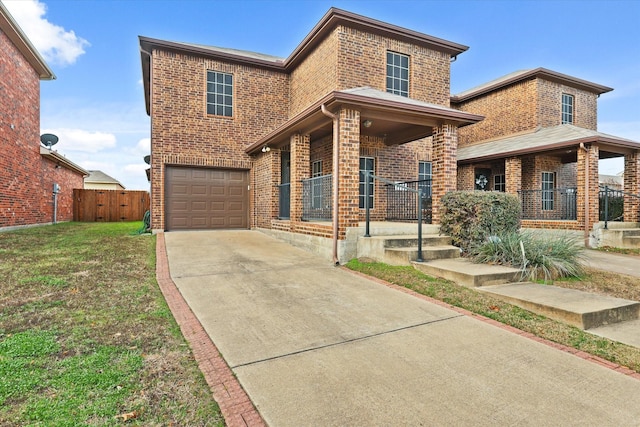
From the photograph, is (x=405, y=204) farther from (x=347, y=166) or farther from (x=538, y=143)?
(x=538, y=143)

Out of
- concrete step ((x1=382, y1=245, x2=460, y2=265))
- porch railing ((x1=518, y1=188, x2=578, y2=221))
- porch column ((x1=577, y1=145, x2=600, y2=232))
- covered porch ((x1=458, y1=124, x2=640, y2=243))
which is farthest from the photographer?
porch railing ((x1=518, y1=188, x2=578, y2=221))

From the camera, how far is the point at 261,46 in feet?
46.5

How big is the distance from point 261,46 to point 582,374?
590 inches

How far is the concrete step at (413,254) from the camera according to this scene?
6012 millimetres

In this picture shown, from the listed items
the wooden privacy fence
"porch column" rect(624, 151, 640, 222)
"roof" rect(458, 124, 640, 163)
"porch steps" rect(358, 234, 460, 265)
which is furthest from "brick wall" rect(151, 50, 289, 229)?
"porch column" rect(624, 151, 640, 222)

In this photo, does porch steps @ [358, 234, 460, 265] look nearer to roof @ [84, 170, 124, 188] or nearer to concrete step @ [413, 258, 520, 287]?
concrete step @ [413, 258, 520, 287]

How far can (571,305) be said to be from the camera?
386 centimetres

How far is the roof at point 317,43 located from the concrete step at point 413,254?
7226mm

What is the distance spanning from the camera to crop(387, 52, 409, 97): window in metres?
10.9

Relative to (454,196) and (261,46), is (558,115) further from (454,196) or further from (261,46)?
(261,46)

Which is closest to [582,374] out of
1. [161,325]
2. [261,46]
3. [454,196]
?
[161,325]

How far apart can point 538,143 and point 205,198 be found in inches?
456

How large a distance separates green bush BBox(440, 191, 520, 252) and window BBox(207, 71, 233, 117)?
807cm

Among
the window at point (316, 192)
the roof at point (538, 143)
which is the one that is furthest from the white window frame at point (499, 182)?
the window at point (316, 192)
